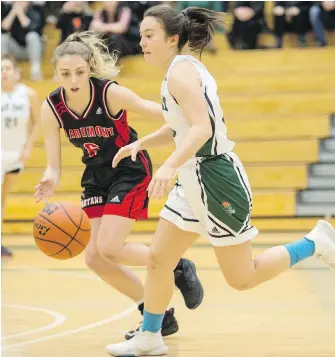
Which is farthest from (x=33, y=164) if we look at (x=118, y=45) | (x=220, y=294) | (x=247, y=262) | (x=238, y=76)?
(x=247, y=262)

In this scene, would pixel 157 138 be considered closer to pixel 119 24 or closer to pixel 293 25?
pixel 119 24

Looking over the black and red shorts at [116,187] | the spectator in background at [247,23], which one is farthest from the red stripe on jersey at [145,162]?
the spectator in background at [247,23]

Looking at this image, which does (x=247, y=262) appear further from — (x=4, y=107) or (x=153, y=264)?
(x=4, y=107)

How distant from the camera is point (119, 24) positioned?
11.7 meters

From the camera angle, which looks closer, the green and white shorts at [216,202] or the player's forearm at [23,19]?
the green and white shorts at [216,202]

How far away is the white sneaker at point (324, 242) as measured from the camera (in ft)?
14.9

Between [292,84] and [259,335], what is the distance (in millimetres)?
7029

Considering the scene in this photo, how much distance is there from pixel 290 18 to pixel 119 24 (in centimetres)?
235

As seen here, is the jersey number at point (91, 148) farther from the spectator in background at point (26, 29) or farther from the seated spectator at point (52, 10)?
the seated spectator at point (52, 10)

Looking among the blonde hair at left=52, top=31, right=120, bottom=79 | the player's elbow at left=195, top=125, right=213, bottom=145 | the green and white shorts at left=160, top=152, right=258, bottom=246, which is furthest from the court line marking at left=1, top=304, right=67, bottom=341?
the player's elbow at left=195, top=125, right=213, bottom=145

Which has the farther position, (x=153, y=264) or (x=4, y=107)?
Result: (x=4, y=107)

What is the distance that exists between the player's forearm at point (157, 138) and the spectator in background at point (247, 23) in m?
7.69

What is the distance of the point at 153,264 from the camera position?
13.6 ft

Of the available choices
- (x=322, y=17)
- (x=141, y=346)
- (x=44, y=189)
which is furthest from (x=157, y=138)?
(x=322, y=17)
